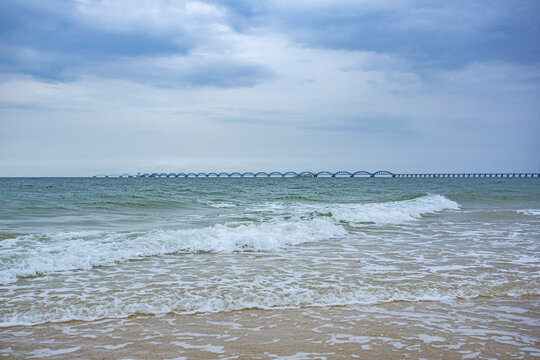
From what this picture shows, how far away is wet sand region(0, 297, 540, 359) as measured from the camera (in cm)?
407

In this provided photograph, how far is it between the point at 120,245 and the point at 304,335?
21.9 ft

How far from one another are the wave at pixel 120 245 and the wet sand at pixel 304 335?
3.36 metres

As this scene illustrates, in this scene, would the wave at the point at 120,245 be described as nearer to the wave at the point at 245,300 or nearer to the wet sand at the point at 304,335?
the wave at the point at 245,300

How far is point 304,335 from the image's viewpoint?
455 cm

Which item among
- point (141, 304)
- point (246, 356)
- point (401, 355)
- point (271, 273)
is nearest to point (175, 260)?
point (271, 273)

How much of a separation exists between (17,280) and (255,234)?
5.93 meters

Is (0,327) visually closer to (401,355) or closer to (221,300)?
(221,300)

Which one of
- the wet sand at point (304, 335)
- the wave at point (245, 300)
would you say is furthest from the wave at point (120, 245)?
the wet sand at point (304, 335)

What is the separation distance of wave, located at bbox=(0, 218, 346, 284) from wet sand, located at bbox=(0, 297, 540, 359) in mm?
3363

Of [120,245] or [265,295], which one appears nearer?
[265,295]

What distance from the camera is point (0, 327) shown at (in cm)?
488

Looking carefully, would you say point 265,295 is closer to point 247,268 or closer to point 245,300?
point 245,300

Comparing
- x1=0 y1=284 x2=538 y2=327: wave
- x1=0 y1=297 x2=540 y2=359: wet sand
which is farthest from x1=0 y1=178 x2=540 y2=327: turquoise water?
x1=0 y1=297 x2=540 y2=359: wet sand

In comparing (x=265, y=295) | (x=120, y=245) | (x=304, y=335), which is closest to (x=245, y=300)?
(x=265, y=295)
